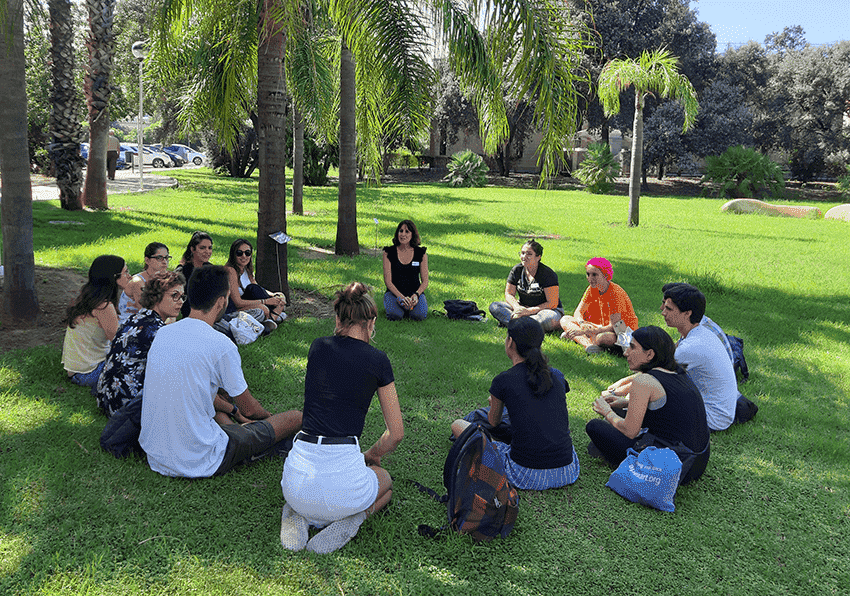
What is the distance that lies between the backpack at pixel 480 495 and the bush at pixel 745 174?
32116 millimetres

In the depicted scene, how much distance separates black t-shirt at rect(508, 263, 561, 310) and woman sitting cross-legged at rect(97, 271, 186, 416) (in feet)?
14.5

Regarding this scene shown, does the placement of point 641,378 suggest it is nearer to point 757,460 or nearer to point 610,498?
point 610,498

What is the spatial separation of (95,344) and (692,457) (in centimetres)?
483

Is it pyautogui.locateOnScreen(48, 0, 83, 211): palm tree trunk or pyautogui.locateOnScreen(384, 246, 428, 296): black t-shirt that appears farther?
pyautogui.locateOnScreen(48, 0, 83, 211): palm tree trunk

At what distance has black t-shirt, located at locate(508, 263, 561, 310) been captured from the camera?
25.8 feet

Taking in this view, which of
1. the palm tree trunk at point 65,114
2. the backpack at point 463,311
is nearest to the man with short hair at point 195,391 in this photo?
the backpack at point 463,311

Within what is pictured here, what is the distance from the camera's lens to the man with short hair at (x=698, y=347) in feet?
16.3

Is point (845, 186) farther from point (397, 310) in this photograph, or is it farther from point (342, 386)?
point (342, 386)

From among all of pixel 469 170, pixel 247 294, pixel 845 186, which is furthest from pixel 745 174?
pixel 247 294

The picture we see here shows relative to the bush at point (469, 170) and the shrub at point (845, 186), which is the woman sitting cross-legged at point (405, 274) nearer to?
the bush at point (469, 170)

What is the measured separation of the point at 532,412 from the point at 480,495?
663mm

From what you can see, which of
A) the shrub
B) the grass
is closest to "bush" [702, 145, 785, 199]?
the shrub

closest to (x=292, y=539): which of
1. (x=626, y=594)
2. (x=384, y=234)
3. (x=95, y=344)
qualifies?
(x=626, y=594)

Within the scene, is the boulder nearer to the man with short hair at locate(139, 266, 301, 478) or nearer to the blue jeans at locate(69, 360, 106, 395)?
the blue jeans at locate(69, 360, 106, 395)
